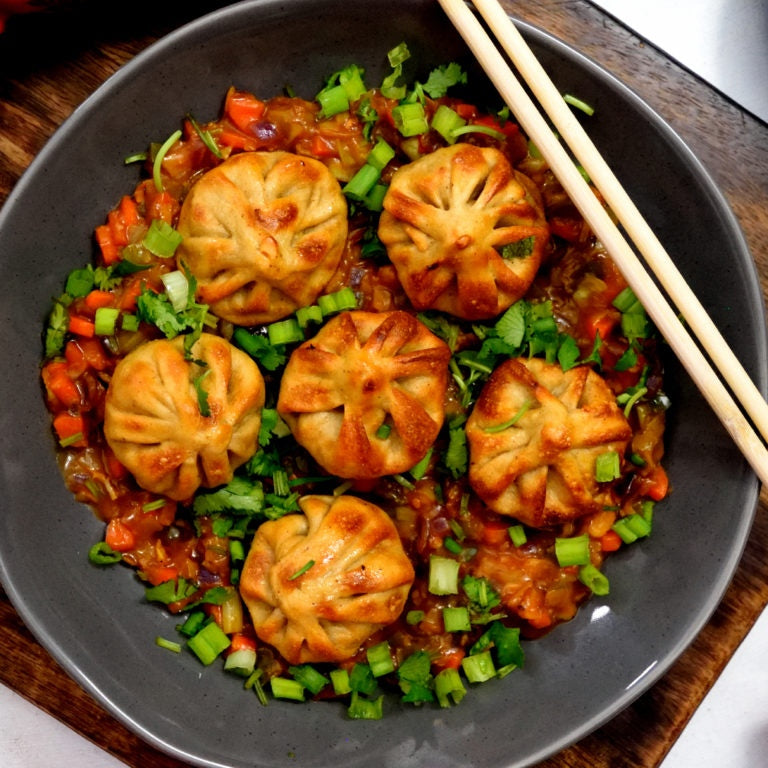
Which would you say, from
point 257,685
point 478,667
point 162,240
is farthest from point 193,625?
point 162,240

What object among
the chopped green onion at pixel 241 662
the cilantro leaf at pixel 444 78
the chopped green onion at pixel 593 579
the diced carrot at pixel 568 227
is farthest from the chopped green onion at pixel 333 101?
the chopped green onion at pixel 241 662

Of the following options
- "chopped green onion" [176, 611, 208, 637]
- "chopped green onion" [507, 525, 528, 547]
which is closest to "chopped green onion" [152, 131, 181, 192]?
"chopped green onion" [176, 611, 208, 637]

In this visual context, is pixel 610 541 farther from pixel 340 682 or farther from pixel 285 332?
pixel 285 332

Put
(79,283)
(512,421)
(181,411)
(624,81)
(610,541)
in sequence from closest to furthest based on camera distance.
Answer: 1. (181,411)
2. (512,421)
3. (79,283)
4. (610,541)
5. (624,81)

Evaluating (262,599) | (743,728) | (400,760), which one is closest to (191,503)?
(262,599)

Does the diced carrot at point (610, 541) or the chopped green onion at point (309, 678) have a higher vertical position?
the diced carrot at point (610, 541)

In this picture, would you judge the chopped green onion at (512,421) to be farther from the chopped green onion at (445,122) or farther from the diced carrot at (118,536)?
the diced carrot at (118,536)
